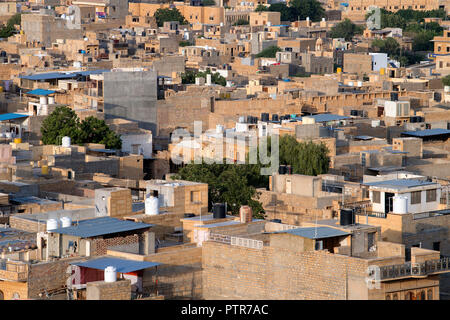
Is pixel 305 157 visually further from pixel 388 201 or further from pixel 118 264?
pixel 118 264

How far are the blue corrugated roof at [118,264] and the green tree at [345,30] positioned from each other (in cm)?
9123

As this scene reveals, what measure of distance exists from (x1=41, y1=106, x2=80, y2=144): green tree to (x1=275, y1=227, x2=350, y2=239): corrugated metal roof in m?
24.4

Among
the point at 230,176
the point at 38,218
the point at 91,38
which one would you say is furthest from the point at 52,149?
the point at 91,38

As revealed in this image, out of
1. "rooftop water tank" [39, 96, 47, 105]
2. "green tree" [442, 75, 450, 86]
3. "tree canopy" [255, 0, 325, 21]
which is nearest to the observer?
"rooftop water tank" [39, 96, 47, 105]

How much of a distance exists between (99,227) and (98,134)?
23.1 metres

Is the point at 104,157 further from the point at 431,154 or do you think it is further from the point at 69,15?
the point at 69,15

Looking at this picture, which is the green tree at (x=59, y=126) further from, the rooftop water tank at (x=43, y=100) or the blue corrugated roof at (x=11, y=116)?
the rooftop water tank at (x=43, y=100)

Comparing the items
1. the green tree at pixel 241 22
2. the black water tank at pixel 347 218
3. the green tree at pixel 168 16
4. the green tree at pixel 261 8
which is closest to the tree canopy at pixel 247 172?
the black water tank at pixel 347 218

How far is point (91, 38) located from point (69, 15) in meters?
18.1

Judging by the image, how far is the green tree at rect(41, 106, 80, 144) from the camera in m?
53.3

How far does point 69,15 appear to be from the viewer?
11069cm

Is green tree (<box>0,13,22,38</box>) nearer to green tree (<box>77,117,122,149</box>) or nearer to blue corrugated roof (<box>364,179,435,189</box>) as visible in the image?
green tree (<box>77,117,122,149</box>)

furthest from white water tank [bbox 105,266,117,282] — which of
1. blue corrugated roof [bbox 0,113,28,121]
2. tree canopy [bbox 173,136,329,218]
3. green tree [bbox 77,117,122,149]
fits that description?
blue corrugated roof [bbox 0,113,28,121]
